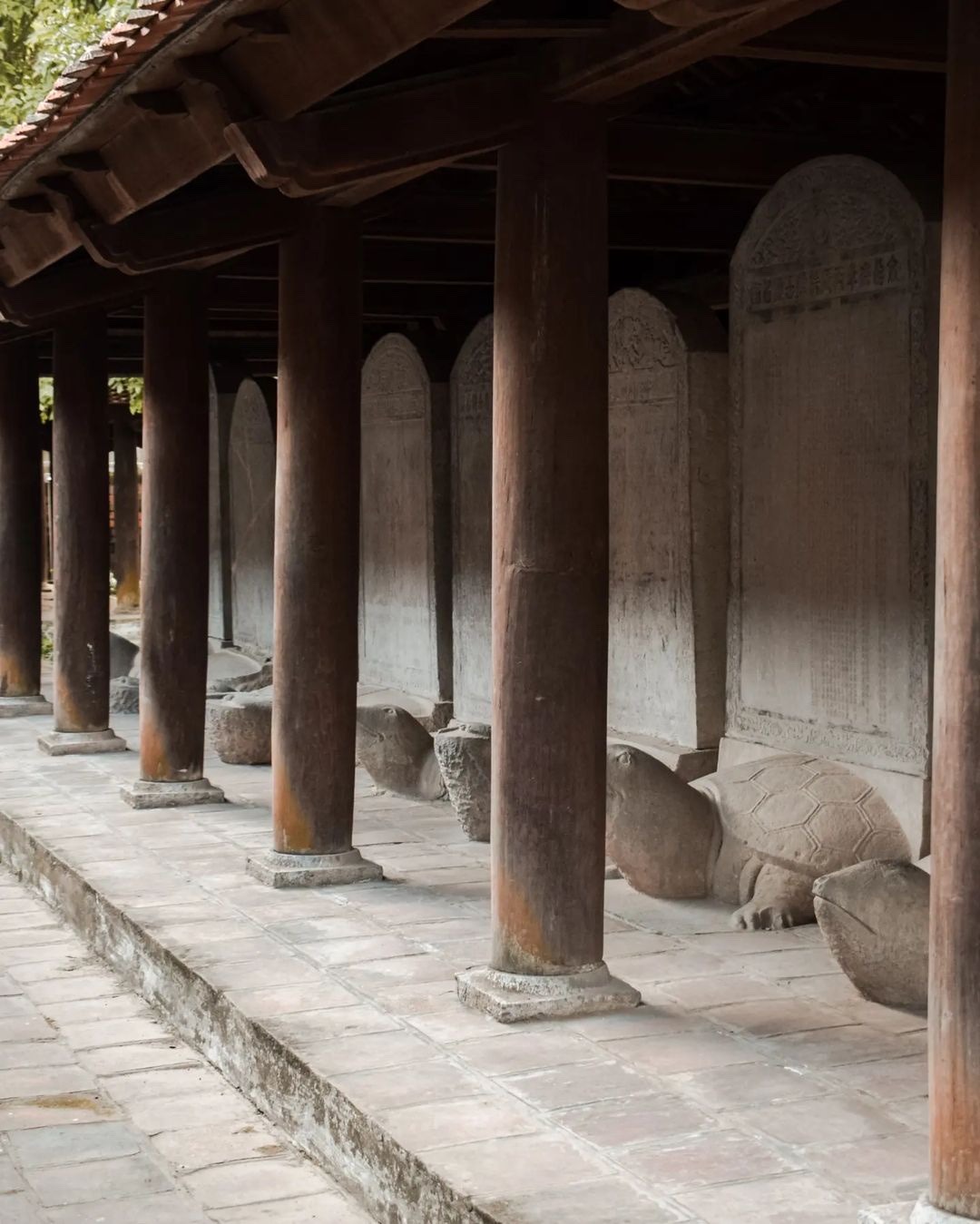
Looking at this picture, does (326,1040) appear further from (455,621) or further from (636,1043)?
(455,621)

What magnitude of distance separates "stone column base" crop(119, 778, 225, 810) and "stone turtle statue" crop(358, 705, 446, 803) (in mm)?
872

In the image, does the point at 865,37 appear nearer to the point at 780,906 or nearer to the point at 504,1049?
the point at 504,1049

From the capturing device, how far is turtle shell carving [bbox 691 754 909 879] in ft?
22.5

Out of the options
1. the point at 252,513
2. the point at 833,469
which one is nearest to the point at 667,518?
the point at 833,469

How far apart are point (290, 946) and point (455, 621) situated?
5140mm

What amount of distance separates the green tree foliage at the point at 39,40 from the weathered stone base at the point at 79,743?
7258 millimetres

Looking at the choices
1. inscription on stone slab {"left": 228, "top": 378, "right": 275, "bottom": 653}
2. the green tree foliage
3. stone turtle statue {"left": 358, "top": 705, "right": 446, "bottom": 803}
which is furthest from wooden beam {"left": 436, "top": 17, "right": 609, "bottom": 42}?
the green tree foliage

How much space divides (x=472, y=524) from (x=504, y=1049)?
6.47m

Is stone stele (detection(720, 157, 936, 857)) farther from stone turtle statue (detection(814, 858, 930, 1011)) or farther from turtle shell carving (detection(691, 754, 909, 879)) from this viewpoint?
stone turtle statue (detection(814, 858, 930, 1011))

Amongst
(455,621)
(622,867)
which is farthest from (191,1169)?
(455,621)

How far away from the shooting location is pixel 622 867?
7316 millimetres

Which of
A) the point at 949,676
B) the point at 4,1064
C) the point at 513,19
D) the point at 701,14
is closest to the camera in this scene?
the point at 949,676

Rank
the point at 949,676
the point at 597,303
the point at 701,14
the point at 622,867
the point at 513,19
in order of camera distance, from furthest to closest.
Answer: the point at 622,867 < the point at 597,303 < the point at 513,19 < the point at 701,14 < the point at 949,676

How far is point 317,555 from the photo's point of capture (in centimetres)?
748
